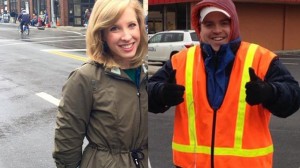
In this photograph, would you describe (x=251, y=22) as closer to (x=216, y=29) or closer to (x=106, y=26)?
(x=216, y=29)

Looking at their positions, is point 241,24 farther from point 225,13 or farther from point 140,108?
point 140,108

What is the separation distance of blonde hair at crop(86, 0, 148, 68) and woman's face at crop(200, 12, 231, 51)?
0.64ft

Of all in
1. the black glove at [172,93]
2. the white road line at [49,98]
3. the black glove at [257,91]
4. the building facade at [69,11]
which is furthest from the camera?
the white road line at [49,98]

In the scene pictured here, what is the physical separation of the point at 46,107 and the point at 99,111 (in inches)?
215

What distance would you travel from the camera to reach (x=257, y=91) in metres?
1.13

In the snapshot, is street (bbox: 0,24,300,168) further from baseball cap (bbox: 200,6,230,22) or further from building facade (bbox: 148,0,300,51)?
baseball cap (bbox: 200,6,230,22)

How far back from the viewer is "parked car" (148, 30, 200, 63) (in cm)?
129

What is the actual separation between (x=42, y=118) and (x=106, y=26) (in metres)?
4.83

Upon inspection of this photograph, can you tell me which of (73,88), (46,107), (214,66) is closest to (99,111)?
(73,88)

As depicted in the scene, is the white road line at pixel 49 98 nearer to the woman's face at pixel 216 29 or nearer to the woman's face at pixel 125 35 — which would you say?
the woman's face at pixel 125 35

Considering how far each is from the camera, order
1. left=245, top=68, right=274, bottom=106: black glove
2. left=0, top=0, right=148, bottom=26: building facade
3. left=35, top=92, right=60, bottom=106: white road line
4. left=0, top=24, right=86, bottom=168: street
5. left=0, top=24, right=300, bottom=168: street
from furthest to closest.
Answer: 1. left=35, top=92, right=60, bottom=106: white road line
2. left=0, top=24, right=86, bottom=168: street
3. left=0, top=24, right=300, bottom=168: street
4. left=0, top=0, right=148, bottom=26: building facade
5. left=245, top=68, right=274, bottom=106: black glove

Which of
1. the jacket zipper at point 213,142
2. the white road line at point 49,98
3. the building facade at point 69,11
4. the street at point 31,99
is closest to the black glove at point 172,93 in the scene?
the jacket zipper at point 213,142

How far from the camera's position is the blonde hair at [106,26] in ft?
4.19

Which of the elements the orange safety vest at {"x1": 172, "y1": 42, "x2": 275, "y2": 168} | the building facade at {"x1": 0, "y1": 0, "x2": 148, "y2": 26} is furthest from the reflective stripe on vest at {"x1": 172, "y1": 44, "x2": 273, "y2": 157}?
the building facade at {"x1": 0, "y1": 0, "x2": 148, "y2": 26}
